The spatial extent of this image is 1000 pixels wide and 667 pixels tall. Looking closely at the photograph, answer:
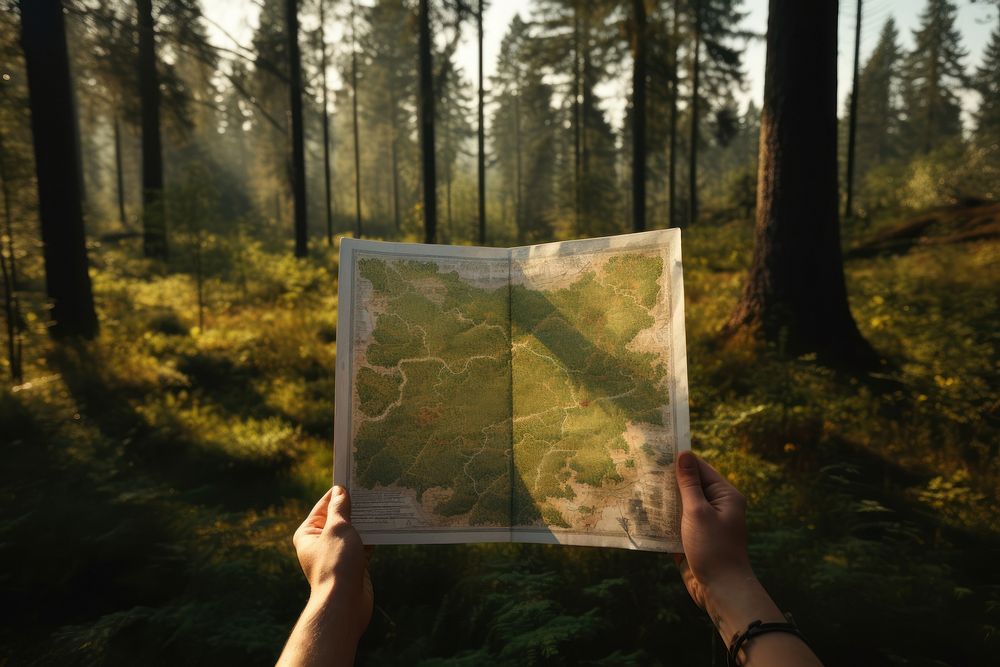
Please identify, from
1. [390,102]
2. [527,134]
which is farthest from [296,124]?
[527,134]

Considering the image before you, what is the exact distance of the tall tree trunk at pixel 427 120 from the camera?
14.0 m

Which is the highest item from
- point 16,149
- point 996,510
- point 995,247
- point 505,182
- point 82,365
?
point 505,182

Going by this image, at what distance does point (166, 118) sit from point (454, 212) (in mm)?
22763

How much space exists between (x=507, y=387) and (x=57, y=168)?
9.04 meters

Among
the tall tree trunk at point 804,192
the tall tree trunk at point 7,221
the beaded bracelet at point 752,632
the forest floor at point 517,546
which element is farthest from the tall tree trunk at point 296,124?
the beaded bracelet at point 752,632

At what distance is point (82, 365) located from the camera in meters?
7.26

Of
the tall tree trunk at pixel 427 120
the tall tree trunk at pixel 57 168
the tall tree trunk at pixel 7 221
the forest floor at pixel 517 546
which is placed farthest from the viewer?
the tall tree trunk at pixel 427 120

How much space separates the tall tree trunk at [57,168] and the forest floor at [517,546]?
0.67 meters

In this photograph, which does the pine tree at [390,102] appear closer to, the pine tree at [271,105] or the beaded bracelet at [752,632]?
the pine tree at [271,105]

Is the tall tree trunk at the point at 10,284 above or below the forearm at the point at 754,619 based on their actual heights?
above

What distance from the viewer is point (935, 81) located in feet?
125

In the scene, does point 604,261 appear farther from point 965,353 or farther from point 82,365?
point 82,365

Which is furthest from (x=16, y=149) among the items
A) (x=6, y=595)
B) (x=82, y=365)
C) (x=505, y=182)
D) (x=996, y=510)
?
(x=505, y=182)

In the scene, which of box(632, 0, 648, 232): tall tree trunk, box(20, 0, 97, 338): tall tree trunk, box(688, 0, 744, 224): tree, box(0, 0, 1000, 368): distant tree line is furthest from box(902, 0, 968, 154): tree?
box(20, 0, 97, 338): tall tree trunk
